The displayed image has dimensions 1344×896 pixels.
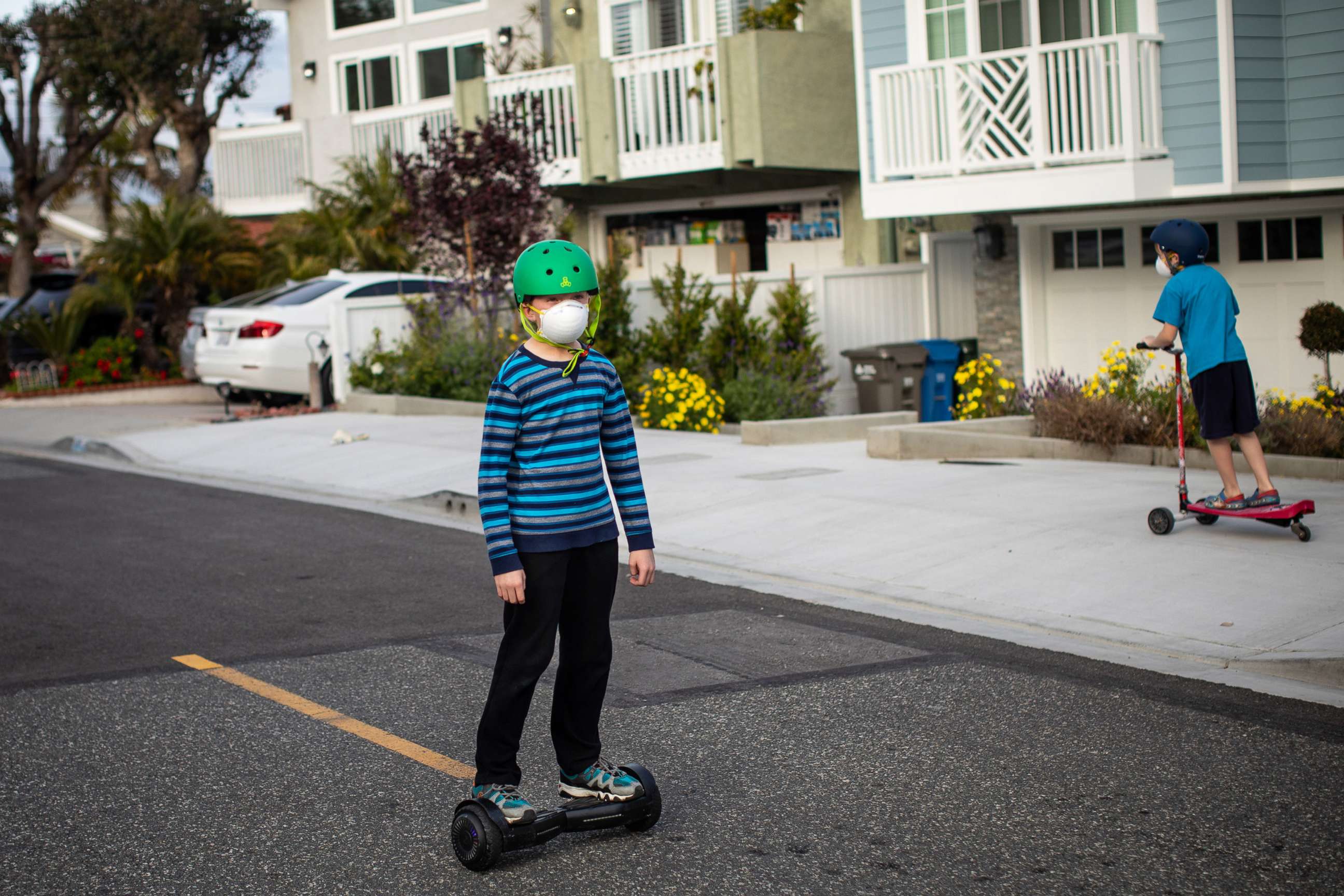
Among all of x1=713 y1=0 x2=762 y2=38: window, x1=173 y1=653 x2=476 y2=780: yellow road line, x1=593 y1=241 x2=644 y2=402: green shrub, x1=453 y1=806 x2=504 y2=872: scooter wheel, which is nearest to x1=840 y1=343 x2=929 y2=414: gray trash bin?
x1=593 y1=241 x2=644 y2=402: green shrub

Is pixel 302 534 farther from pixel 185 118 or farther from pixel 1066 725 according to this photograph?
pixel 185 118

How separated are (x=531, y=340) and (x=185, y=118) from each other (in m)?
30.5

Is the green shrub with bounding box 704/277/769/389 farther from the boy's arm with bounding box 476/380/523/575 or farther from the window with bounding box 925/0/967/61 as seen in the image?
the boy's arm with bounding box 476/380/523/575

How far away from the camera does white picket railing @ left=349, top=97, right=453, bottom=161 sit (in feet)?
83.1

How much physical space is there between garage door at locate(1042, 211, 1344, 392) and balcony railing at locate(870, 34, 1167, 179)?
1.50 metres

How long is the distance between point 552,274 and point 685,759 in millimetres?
2061

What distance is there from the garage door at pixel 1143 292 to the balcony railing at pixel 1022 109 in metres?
1.50

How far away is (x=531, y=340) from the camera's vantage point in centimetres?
479

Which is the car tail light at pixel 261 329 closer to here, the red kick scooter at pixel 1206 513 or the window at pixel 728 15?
the window at pixel 728 15

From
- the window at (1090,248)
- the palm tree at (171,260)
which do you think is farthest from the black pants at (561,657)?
A: the palm tree at (171,260)

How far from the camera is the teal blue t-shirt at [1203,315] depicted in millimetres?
8727

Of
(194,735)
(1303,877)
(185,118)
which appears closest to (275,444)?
(194,735)

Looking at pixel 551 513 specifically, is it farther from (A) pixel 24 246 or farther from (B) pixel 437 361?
(A) pixel 24 246

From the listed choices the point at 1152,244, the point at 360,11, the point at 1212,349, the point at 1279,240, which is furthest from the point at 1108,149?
the point at 360,11
